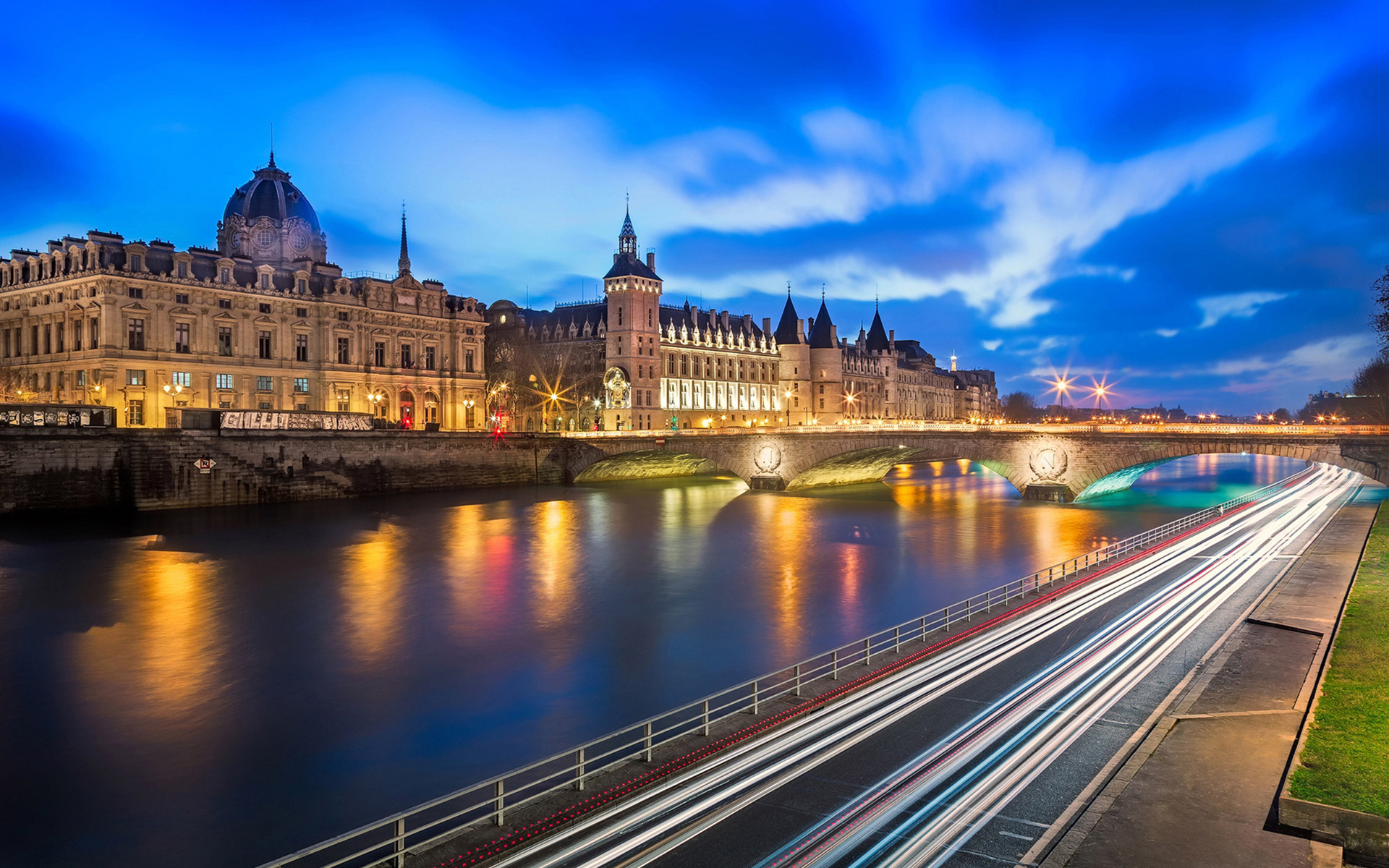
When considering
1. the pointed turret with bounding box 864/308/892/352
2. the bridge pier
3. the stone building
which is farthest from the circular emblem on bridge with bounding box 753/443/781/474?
the pointed turret with bounding box 864/308/892/352

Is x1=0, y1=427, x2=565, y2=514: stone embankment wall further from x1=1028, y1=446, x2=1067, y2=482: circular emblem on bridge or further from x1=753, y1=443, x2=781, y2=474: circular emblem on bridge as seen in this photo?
x1=1028, y1=446, x2=1067, y2=482: circular emblem on bridge

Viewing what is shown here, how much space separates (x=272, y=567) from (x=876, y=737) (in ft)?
116

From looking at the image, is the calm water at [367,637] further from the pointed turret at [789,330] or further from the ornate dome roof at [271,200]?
the pointed turret at [789,330]

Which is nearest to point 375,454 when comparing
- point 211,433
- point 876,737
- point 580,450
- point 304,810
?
point 211,433

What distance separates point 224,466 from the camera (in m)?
63.6

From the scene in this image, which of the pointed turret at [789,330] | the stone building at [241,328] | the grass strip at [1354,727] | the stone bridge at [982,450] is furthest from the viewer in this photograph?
the pointed turret at [789,330]

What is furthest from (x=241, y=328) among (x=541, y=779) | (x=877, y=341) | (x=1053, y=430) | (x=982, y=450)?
(x=877, y=341)

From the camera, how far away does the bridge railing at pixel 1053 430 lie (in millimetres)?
Answer: 53031

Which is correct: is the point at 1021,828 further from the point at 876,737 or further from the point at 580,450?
the point at 580,450

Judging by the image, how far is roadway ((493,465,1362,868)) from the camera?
12.3m

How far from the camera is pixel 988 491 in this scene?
85.6m

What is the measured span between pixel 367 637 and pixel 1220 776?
2586 centimetres

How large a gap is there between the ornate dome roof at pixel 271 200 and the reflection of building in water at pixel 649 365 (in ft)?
101

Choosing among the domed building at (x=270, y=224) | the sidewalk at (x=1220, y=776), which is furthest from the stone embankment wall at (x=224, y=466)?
the sidewalk at (x=1220, y=776)
